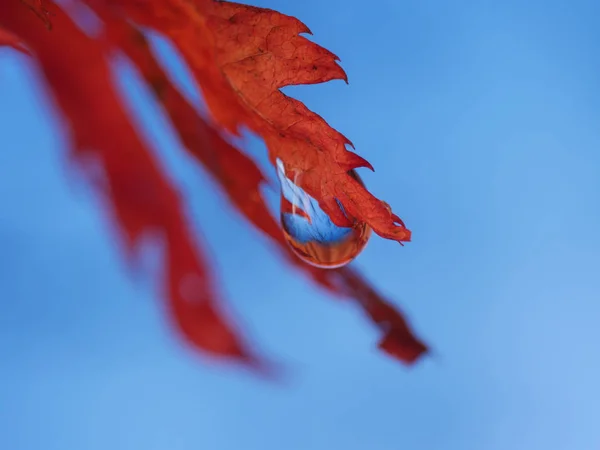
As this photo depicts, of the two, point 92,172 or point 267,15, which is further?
point 92,172

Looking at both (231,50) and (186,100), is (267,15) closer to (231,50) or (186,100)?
(231,50)

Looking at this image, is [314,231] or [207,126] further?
[207,126]

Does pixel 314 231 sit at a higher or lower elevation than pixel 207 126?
lower

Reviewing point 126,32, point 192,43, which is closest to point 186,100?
point 126,32
